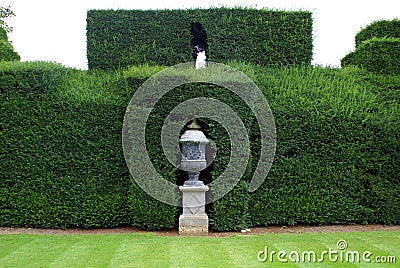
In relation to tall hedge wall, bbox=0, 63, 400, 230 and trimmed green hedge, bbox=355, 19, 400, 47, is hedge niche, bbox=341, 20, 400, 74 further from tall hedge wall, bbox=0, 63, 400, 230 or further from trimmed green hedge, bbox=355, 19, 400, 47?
tall hedge wall, bbox=0, 63, 400, 230

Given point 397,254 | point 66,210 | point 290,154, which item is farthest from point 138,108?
point 397,254

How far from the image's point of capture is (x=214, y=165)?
9.48m

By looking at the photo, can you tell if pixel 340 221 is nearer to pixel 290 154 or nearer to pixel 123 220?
pixel 290 154

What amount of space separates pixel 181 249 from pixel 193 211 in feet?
6.35

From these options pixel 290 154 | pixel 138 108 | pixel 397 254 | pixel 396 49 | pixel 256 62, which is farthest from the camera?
pixel 256 62

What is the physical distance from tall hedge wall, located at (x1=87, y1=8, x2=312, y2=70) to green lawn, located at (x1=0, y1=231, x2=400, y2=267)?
19.4 ft

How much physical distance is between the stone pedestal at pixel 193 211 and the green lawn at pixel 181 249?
1.91 feet

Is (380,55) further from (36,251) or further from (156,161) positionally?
(36,251)

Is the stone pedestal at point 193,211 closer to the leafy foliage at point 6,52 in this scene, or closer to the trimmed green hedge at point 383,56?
the trimmed green hedge at point 383,56

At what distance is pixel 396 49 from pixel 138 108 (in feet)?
23.7

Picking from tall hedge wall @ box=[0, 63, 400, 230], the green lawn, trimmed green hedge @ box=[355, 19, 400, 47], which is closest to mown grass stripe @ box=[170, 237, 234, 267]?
the green lawn

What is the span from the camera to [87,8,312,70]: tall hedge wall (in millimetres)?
13211

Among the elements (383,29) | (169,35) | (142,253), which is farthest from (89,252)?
(383,29)

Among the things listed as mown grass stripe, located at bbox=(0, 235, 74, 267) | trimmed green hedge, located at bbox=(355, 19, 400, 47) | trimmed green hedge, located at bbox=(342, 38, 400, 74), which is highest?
trimmed green hedge, located at bbox=(355, 19, 400, 47)
